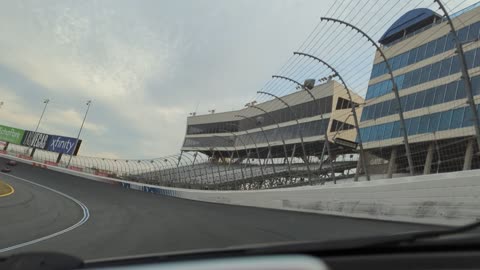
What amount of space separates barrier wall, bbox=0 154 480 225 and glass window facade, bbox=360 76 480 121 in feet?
71.6

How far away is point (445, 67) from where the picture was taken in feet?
127

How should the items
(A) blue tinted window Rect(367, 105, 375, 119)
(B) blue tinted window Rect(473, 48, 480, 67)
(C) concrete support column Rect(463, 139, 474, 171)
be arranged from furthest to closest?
(A) blue tinted window Rect(367, 105, 375, 119), (B) blue tinted window Rect(473, 48, 480, 67), (C) concrete support column Rect(463, 139, 474, 171)

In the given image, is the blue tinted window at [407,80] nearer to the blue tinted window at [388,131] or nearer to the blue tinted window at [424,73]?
the blue tinted window at [424,73]

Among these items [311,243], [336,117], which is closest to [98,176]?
[336,117]

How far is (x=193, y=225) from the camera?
47.6 ft

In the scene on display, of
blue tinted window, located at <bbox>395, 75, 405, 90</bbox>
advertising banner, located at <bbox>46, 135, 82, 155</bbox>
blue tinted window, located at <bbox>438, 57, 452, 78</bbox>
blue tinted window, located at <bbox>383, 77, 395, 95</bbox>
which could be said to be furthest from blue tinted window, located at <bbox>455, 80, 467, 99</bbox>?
advertising banner, located at <bbox>46, 135, 82, 155</bbox>

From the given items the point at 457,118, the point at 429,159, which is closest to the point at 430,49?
the point at 457,118

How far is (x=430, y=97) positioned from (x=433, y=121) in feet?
8.76

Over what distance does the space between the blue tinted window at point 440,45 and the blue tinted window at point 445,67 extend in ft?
5.43

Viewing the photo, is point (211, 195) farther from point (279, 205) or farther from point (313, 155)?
point (313, 155)

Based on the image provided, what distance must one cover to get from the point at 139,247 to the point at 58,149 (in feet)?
222

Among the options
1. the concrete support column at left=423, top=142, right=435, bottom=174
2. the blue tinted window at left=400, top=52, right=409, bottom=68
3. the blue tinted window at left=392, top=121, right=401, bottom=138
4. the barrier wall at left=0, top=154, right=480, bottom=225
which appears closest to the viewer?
the barrier wall at left=0, top=154, right=480, bottom=225

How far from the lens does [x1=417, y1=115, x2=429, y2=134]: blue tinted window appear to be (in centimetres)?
3909

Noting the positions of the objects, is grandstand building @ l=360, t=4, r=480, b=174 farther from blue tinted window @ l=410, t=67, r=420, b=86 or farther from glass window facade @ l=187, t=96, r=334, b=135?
glass window facade @ l=187, t=96, r=334, b=135
